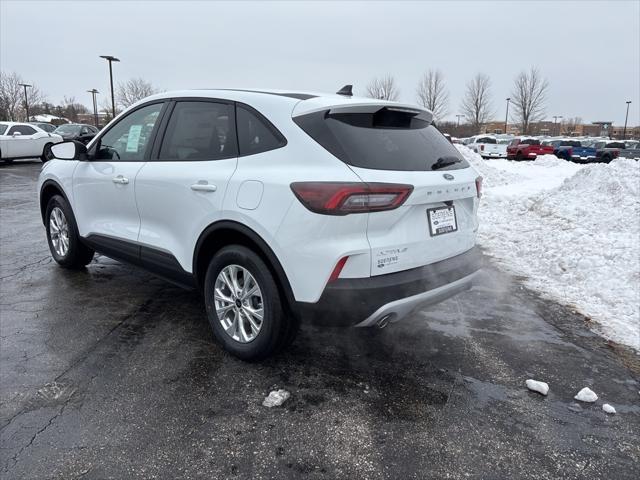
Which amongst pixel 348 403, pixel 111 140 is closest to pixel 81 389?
pixel 348 403

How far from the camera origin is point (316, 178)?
2811mm


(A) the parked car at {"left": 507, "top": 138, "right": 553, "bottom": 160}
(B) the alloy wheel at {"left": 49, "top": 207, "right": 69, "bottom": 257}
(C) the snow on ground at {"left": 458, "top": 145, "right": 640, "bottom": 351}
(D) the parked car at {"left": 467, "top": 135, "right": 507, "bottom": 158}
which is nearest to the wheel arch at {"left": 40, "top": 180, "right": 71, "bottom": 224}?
(B) the alloy wheel at {"left": 49, "top": 207, "right": 69, "bottom": 257}

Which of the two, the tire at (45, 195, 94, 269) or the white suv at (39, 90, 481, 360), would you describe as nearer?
the white suv at (39, 90, 481, 360)

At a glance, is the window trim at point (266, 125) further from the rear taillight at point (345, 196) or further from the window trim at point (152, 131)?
the window trim at point (152, 131)

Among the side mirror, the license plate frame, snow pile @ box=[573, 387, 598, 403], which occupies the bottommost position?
snow pile @ box=[573, 387, 598, 403]

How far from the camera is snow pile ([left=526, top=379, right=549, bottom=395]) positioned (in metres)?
3.17

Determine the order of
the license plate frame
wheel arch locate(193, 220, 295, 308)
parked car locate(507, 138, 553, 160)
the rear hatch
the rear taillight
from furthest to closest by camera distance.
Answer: parked car locate(507, 138, 553, 160) < the license plate frame < wheel arch locate(193, 220, 295, 308) < the rear hatch < the rear taillight

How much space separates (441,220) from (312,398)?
4.61 ft

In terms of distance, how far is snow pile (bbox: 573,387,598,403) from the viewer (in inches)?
121

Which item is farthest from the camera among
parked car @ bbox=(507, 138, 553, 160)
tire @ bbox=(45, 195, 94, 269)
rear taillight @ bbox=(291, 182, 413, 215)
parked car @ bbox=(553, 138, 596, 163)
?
parked car @ bbox=(507, 138, 553, 160)

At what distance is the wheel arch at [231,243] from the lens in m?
3.01

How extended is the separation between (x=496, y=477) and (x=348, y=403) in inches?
36.3

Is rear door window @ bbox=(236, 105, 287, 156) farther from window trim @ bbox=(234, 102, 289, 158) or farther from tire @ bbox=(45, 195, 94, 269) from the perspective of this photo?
tire @ bbox=(45, 195, 94, 269)

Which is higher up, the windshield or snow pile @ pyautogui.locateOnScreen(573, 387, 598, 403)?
the windshield
